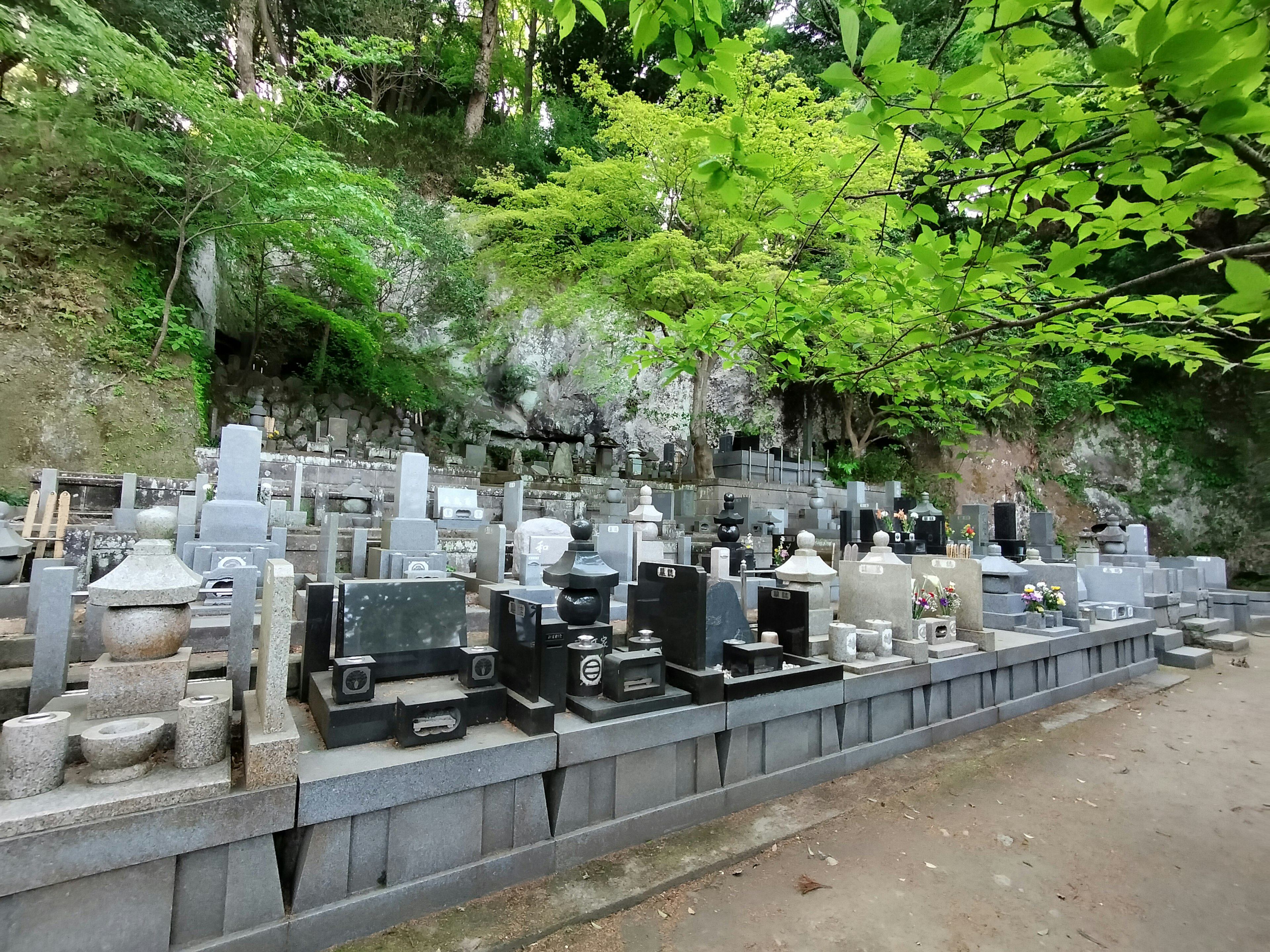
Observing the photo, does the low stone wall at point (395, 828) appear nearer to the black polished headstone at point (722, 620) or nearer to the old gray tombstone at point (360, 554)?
the black polished headstone at point (722, 620)

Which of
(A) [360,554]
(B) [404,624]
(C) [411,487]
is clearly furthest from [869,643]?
(A) [360,554]

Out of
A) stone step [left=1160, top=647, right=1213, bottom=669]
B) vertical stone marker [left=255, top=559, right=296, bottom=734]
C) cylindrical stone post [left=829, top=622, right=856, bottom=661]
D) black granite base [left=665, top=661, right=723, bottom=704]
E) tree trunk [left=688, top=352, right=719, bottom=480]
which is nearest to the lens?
vertical stone marker [left=255, top=559, right=296, bottom=734]

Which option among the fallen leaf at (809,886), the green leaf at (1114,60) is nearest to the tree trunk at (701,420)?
the fallen leaf at (809,886)

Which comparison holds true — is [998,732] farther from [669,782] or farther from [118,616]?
[118,616]

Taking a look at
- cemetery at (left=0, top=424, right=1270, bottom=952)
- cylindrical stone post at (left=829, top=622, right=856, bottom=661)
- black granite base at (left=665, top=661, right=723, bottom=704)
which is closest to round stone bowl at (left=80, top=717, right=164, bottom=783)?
cemetery at (left=0, top=424, right=1270, bottom=952)

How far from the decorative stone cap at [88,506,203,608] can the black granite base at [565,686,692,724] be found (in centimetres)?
217

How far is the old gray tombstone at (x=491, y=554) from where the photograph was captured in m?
7.25

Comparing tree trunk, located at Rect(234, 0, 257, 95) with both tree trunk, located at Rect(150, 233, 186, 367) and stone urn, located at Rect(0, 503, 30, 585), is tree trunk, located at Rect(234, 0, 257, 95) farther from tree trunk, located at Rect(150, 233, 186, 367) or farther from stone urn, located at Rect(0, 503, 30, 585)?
stone urn, located at Rect(0, 503, 30, 585)

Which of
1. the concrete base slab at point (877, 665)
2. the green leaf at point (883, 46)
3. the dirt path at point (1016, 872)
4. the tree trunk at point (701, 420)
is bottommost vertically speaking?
the dirt path at point (1016, 872)

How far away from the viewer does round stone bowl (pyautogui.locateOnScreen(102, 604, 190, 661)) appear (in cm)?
292

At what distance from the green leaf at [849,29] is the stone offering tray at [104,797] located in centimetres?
354

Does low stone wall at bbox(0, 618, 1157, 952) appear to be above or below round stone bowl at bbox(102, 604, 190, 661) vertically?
below

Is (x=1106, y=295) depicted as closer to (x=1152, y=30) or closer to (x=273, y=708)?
(x=1152, y=30)

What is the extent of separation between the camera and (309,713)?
138 inches
